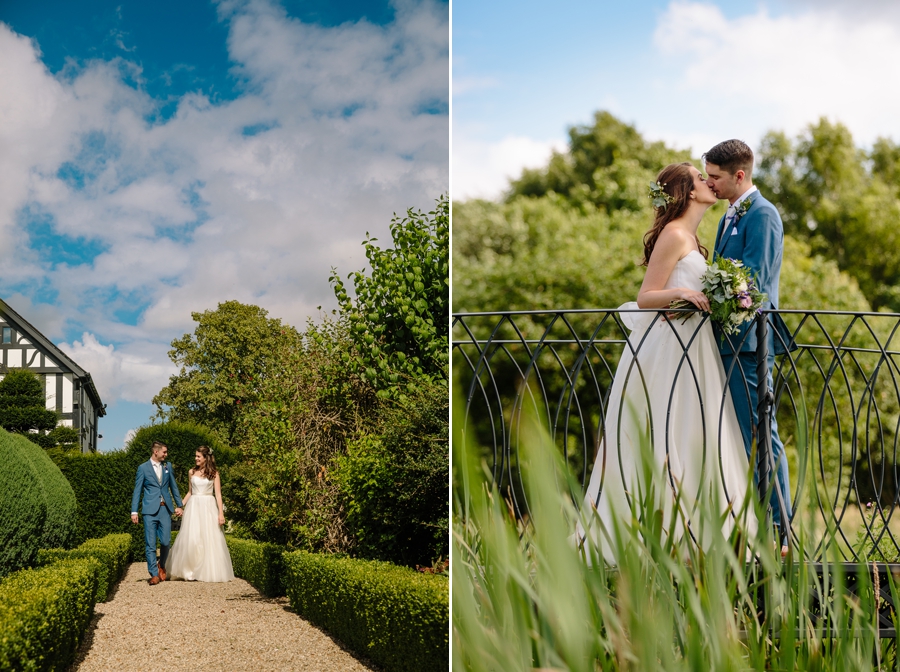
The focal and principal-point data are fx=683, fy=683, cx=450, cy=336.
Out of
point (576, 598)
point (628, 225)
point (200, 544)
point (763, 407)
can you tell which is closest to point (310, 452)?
point (200, 544)

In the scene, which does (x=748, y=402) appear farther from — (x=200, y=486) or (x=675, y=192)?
(x=200, y=486)

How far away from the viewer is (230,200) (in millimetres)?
2768

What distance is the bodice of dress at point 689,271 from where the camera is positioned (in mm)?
2834

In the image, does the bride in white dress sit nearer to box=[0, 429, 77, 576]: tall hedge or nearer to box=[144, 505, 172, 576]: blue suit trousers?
box=[144, 505, 172, 576]: blue suit trousers

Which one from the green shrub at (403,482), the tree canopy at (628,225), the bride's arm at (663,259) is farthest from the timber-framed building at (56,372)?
the tree canopy at (628,225)

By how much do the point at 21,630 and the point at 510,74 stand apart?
7.57 m

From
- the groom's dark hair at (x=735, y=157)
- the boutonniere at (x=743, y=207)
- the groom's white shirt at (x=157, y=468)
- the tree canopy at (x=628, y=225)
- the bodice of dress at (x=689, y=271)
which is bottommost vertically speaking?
the groom's white shirt at (x=157, y=468)

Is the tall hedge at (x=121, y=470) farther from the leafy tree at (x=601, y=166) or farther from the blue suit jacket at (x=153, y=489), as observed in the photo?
the leafy tree at (x=601, y=166)

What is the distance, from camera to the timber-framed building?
7.79ft

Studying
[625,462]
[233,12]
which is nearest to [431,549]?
[625,462]

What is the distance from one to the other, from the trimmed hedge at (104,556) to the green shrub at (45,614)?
124 millimetres

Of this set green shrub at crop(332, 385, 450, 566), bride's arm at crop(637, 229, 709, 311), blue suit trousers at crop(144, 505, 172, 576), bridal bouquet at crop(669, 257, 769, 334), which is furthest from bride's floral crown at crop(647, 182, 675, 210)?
blue suit trousers at crop(144, 505, 172, 576)

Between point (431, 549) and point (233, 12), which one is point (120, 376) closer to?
point (233, 12)

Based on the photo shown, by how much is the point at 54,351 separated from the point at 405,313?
194 cm
